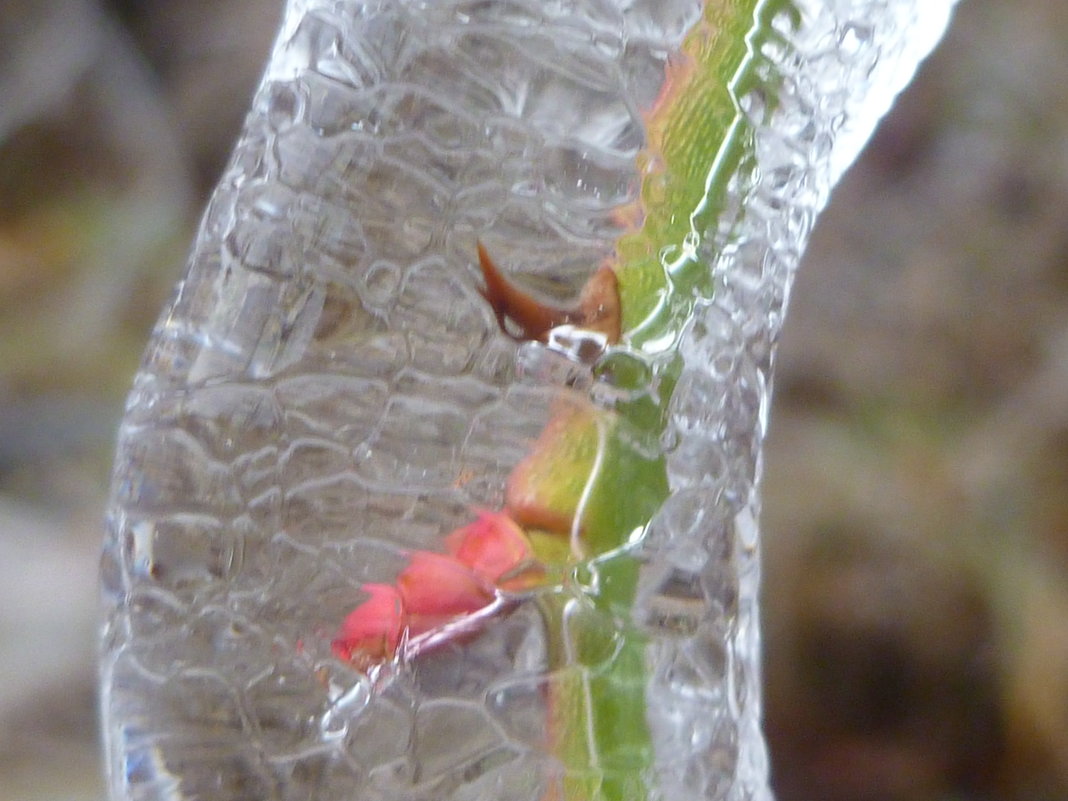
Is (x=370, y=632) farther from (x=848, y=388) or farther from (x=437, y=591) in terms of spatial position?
(x=848, y=388)

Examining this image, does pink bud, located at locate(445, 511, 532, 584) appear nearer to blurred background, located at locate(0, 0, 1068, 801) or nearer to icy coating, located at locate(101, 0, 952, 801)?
icy coating, located at locate(101, 0, 952, 801)

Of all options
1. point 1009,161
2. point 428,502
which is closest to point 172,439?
point 428,502

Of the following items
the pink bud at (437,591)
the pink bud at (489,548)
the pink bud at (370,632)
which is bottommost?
the pink bud at (370,632)

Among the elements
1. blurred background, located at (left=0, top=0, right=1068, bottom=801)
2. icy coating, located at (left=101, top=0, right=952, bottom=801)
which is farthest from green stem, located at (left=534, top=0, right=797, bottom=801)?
blurred background, located at (left=0, top=0, right=1068, bottom=801)

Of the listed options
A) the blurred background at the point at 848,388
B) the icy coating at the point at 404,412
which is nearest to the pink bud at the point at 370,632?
the icy coating at the point at 404,412

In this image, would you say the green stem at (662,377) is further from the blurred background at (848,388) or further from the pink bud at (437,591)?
the blurred background at (848,388)

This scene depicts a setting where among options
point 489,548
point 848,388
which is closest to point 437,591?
point 489,548

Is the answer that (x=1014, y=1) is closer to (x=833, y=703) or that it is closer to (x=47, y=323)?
(x=833, y=703)
